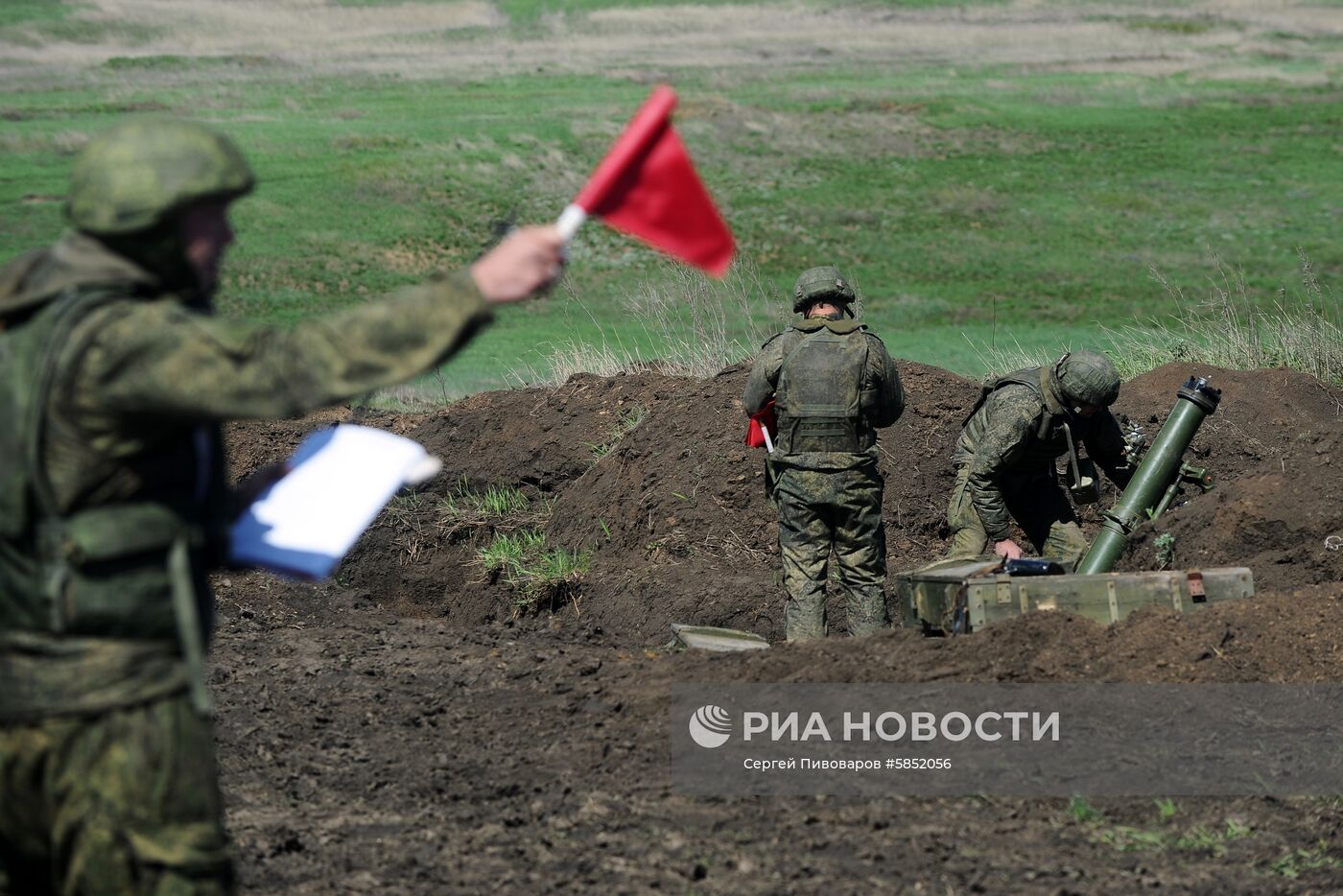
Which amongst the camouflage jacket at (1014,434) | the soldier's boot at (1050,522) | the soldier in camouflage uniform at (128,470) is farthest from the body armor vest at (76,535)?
the soldier's boot at (1050,522)

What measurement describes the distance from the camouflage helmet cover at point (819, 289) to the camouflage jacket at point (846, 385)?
114mm

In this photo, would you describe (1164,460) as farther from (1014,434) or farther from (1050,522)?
(1050,522)

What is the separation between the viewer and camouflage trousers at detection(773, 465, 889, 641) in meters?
8.61

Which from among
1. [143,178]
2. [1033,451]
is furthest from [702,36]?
[143,178]

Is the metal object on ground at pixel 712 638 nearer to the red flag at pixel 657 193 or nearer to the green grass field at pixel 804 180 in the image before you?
the red flag at pixel 657 193

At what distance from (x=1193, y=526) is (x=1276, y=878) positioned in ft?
13.7

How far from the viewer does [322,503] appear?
354 cm

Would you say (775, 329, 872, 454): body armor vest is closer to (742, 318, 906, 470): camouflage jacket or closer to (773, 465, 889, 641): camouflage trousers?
(742, 318, 906, 470): camouflage jacket

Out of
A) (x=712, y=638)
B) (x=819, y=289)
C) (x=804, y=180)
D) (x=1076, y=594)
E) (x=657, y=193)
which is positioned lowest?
(x=804, y=180)

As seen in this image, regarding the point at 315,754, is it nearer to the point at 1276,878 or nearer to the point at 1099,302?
the point at 1276,878

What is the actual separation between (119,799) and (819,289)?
5908 mm

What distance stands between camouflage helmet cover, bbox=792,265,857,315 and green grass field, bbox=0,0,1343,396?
9.42 m

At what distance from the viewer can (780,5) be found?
63.4 metres

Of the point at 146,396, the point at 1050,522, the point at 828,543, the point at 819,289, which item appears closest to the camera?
the point at 146,396
